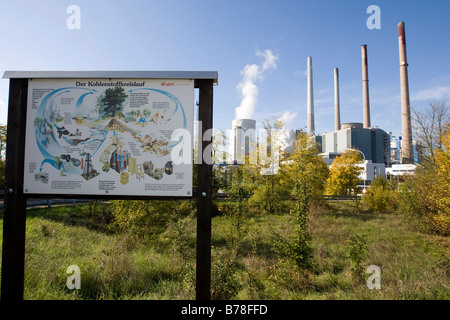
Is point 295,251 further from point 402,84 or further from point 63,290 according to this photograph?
point 402,84

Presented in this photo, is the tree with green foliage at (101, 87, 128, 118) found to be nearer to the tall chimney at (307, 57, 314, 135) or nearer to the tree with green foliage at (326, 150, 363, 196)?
the tree with green foliage at (326, 150, 363, 196)

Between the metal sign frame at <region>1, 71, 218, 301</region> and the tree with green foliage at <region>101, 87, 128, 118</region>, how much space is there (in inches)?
7.3

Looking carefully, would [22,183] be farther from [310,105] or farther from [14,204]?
[310,105]

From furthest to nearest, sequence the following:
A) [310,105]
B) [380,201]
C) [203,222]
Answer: [310,105] → [380,201] → [203,222]

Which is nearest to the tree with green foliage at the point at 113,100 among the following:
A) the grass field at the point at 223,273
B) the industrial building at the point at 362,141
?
the grass field at the point at 223,273

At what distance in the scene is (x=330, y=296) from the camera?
4.10 metres

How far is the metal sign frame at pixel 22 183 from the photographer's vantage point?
286cm

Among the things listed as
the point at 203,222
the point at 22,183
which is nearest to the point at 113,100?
the point at 22,183

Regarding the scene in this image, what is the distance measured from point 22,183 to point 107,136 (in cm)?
135

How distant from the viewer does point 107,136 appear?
→ 3.02 meters

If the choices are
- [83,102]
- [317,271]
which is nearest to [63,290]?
[83,102]

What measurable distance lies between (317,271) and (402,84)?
5108cm

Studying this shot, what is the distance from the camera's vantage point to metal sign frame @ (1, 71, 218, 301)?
2855 mm

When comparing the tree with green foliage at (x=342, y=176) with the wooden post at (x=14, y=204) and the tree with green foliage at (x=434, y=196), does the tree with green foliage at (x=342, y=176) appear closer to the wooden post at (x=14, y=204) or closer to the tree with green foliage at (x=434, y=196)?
the tree with green foliage at (x=434, y=196)
